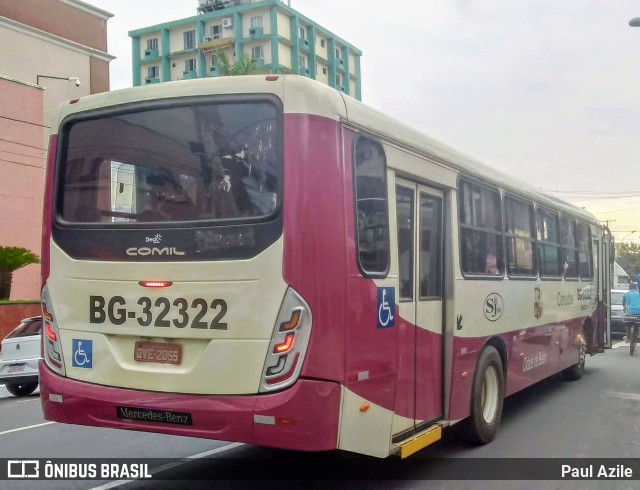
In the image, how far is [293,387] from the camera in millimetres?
4906

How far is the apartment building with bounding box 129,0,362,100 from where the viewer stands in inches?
2598

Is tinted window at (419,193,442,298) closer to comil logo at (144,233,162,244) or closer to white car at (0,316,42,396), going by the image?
comil logo at (144,233,162,244)

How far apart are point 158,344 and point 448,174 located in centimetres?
333

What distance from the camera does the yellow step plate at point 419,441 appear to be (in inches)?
229

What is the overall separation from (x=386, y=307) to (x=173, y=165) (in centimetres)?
194

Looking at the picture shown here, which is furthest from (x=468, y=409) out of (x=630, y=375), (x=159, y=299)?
(x=630, y=375)

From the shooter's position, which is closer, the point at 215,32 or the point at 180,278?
the point at 180,278

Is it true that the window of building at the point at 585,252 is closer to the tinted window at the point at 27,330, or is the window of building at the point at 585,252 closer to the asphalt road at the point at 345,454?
the asphalt road at the point at 345,454

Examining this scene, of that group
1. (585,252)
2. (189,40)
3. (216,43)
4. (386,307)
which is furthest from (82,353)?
(189,40)

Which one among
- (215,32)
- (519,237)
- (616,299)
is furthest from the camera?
(215,32)

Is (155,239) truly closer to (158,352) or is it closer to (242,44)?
(158,352)

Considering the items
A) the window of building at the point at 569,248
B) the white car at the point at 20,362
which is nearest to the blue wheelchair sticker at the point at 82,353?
the window of building at the point at 569,248

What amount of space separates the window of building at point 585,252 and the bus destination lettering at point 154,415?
30.1ft

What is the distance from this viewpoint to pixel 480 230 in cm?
788
